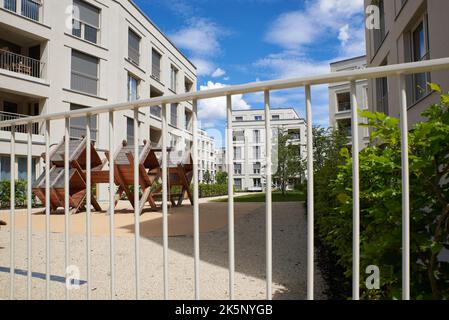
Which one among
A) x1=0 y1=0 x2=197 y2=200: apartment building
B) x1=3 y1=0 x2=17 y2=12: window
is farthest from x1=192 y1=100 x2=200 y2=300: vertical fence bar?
x1=3 y1=0 x2=17 y2=12: window

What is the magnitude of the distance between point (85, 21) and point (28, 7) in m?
2.81

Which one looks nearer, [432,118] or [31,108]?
[432,118]

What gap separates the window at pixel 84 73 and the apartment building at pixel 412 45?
13973 mm

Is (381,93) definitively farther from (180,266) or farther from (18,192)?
(18,192)

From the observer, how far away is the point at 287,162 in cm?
2370

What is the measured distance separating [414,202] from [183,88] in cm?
2815

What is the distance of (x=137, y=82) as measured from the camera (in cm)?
2148

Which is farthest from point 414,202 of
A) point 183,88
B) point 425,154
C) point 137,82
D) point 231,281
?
point 183,88

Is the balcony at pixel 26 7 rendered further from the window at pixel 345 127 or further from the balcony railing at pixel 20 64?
the window at pixel 345 127

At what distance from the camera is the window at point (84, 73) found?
17.0 m

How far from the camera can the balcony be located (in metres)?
14.9

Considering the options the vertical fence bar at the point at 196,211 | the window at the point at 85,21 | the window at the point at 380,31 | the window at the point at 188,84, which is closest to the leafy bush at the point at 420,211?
the vertical fence bar at the point at 196,211

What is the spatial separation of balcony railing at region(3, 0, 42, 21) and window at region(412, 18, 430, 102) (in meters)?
16.2
